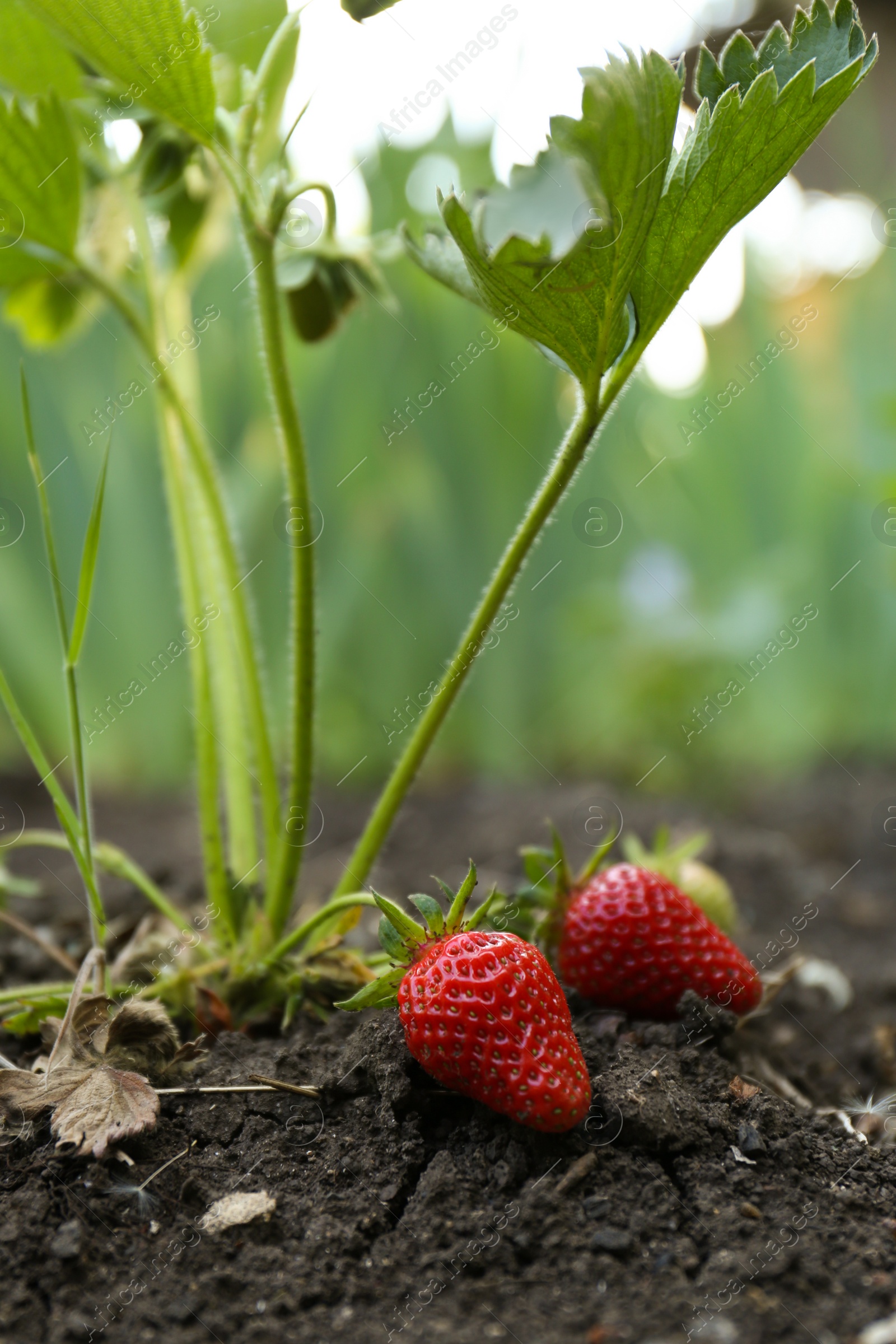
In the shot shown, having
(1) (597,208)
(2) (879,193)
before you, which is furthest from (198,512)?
(2) (879,193)

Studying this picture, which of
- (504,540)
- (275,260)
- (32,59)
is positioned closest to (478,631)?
(275,260)

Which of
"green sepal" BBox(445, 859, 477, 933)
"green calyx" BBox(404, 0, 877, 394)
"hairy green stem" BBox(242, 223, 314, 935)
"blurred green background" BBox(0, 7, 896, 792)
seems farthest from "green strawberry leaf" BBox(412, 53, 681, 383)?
"blurred green background" BBox(0, 7, 896, 792)

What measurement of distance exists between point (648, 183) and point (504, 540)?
166 centimetres

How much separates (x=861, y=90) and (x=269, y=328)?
2278mm

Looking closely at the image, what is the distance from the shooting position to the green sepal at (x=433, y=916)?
2.67 ft

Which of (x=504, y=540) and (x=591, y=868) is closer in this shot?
(x=591, y=868)

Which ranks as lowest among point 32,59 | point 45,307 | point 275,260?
point 275,260

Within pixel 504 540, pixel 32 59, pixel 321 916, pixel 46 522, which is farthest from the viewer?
pixel 504 540

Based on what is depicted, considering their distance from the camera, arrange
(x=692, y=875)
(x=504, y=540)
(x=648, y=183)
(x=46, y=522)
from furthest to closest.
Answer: (x=504, y=540), (x=692, y=875), (x=46, y=522), (x=648, y=183)

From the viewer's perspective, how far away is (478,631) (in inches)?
34.4

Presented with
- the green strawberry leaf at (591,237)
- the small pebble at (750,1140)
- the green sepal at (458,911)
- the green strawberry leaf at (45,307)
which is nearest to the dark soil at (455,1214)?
the small pebble at (750,1140)

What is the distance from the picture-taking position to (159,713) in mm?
2469

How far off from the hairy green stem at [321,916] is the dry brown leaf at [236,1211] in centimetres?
23

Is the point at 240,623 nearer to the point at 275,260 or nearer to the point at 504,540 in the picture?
the point at 275,260
